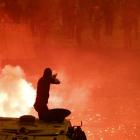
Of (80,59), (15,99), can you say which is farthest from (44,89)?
(80,59)

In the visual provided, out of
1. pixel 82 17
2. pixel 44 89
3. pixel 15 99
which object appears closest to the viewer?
pixel 44 89

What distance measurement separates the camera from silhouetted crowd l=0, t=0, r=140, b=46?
2180 inches

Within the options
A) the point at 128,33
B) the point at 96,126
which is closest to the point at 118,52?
the point at 128,33

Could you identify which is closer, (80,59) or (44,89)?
(44,89)

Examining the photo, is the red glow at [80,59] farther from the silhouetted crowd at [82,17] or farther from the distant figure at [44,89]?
the distant figure at [44,89]

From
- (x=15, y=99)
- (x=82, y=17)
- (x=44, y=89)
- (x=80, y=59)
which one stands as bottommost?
(x=44, y=89)

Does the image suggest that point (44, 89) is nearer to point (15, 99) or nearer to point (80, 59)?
point (15, 99)

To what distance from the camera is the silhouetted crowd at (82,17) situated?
182 feet

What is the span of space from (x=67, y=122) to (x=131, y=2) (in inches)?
1605

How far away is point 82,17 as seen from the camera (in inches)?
2239

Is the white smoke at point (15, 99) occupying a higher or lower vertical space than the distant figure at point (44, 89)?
higher

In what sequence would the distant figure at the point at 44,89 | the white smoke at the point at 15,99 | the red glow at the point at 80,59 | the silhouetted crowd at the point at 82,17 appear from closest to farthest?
1. the distant figure at the point at 44,89
2. the white smoke at the point at 15,99
3. the red glow at the point at 80,59
4. the silhouetted crowd at the point at 82,17

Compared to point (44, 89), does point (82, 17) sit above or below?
above

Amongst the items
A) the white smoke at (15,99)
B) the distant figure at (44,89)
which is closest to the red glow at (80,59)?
the white smoke at (15,99)
